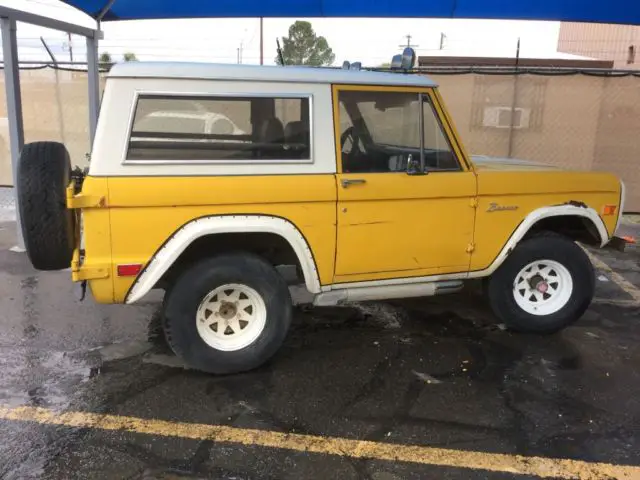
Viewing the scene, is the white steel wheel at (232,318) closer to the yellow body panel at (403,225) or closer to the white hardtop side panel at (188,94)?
the yellow body panel at (403,225)

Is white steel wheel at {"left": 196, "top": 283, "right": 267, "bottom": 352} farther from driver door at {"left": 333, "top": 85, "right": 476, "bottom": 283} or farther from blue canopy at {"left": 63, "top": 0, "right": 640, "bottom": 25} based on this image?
blue canopy at {"left": 63, "top": 0, "right": 640, "bottom": 25}

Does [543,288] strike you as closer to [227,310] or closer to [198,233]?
[227,310]

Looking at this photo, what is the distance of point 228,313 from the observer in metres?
3.94

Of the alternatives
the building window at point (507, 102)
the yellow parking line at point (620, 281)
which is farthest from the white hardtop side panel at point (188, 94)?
the building window at point (507, 102)

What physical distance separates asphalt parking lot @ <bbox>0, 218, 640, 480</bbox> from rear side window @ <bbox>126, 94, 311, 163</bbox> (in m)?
1.16

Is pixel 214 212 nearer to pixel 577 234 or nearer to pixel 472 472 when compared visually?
pixel 472 472

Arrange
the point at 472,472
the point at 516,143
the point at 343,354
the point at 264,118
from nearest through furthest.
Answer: the point at 472,472, the point at 264,118, the point at 343,354, the point at 516,143

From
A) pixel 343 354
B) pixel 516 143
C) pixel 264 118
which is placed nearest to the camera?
pixel 264 118

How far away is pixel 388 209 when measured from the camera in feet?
13.1

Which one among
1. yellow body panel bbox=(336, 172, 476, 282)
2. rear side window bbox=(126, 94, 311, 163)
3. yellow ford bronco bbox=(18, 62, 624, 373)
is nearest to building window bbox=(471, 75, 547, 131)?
yellow ford bronco bbox=(18, 62, 624, 373)

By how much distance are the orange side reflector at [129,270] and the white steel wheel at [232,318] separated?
51cm

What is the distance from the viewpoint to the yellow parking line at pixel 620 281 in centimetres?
588

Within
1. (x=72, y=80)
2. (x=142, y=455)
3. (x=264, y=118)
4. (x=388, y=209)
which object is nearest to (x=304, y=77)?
(x=264, y=118)

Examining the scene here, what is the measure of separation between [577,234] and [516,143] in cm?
512
